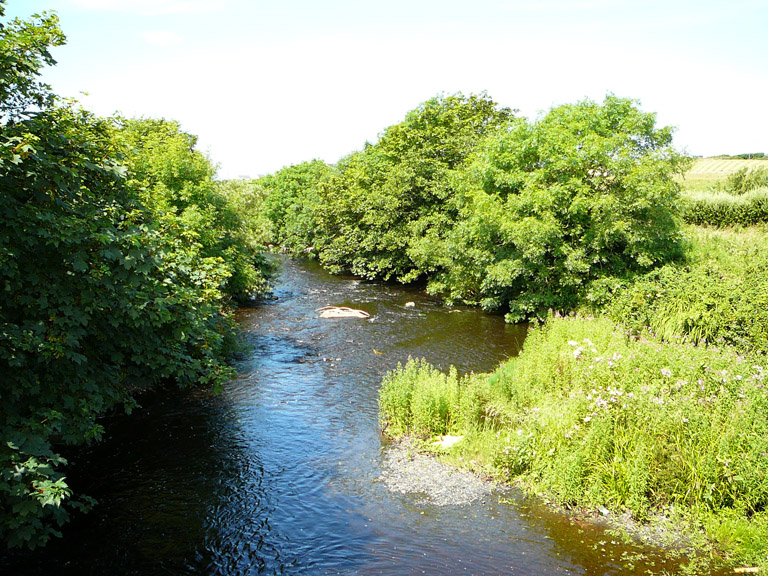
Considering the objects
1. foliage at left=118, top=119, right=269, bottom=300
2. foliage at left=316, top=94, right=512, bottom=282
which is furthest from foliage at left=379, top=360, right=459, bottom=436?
foliage at left=316, top=94, right=512, bottom=282

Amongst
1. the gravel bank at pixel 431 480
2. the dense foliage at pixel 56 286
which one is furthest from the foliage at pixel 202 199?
the gravel bank at pixel 431 480

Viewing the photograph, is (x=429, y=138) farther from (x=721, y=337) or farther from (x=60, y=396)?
(x=60, y=396)

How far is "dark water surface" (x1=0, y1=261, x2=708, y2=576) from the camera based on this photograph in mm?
8969

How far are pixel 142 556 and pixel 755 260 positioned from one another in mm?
21698

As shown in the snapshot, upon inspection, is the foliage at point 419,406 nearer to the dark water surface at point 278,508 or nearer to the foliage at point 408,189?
the dark water surface at point 278,508

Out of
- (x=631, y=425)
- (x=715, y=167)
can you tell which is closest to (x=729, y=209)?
(x=631, y=425)

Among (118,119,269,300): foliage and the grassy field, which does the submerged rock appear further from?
the grassy field

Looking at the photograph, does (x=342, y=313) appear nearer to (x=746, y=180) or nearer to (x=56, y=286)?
(x=56, y=286)

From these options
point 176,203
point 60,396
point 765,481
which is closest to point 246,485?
point 60,396

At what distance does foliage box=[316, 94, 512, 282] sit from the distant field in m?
26.7

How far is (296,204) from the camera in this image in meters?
63.0

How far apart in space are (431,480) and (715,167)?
63.2 m

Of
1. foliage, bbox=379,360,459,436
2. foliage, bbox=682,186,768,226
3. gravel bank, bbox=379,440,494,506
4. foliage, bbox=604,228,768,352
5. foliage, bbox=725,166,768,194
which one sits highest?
foliage, bbox=725,166,768,194

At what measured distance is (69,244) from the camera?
27.1 ft
